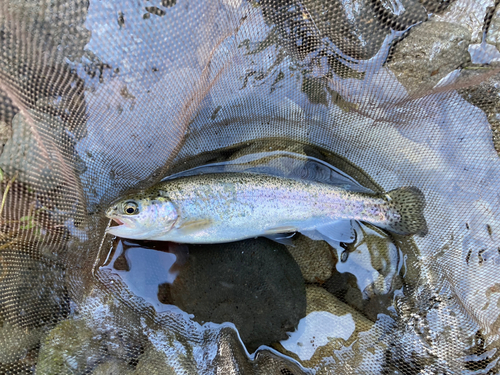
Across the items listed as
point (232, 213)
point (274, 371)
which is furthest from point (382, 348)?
point (232, 213)

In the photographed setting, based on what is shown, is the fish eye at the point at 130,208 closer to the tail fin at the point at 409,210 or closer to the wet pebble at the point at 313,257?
the wet pebble at the point at 313,257

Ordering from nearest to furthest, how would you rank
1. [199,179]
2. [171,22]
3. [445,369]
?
[171,22]
[445,369]
[199,179]

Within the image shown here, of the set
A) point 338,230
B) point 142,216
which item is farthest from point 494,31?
point 142,216

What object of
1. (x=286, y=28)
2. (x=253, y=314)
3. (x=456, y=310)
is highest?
(x=286, y=28)

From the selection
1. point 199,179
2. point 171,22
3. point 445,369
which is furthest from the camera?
point 199,179

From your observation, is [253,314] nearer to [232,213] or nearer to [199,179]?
[232,213]

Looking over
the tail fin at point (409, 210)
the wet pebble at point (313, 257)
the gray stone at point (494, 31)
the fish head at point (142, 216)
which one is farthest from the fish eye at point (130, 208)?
the gray stone at point (494, 31)

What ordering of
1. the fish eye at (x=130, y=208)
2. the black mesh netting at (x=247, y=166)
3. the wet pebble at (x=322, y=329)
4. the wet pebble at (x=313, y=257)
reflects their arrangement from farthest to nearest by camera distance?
the wet pebble at (x=313, y=257)
the wet pebble at (x=322, y=329)
the fish eye at (x=130, y=208)
the black mesh netting at (x=247, y=166)

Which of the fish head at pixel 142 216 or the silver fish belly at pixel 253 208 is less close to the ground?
the silver fish belly at pixel 253 208
